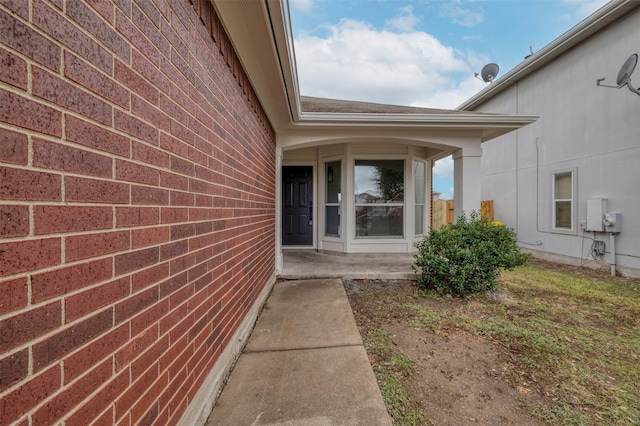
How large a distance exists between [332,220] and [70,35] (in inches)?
234

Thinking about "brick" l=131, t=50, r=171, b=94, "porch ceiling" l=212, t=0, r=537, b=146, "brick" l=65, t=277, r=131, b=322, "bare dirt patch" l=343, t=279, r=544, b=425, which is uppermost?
"porch ceiling" l=212, t=0, r=537, b=146

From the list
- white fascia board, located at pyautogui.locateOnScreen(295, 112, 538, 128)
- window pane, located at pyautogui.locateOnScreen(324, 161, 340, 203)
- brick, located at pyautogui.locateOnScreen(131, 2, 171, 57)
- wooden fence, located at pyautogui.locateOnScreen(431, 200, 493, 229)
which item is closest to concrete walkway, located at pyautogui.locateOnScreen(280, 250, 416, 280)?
window pane, located at pyautogui.locateOnScreen(324, 161, 340, 203)

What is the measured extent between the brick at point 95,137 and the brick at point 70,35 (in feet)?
0.68

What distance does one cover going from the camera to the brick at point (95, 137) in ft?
2.71

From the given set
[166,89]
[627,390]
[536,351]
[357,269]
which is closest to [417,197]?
[357,269]

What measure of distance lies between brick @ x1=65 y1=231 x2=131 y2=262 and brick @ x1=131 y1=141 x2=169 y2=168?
1.02ft

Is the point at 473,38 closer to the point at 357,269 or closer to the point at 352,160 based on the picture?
the point at 352,160

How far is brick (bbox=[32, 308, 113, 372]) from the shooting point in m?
0.72

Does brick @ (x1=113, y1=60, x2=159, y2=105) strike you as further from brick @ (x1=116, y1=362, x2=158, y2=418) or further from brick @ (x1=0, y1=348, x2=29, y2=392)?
brick @ (x1=116, y1=362, x2=158, y2=418)

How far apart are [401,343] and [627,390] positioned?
5.32ft

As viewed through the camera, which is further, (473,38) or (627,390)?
(473,38)

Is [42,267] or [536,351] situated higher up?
[42,267]

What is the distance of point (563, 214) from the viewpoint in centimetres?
676

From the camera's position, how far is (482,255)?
156 inches
